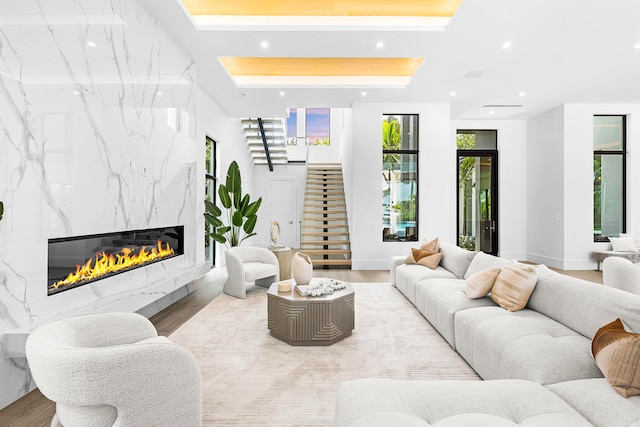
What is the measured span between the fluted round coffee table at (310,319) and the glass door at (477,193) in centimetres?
599

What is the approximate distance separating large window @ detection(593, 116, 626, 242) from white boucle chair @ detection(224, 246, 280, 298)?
661 centimetres

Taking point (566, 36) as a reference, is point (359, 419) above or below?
below

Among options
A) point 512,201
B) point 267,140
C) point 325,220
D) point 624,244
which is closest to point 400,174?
point 325,220

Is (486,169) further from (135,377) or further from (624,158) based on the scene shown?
(135,377)

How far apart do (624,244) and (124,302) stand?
8.25 meters

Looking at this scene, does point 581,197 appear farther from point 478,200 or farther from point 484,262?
point 484,262

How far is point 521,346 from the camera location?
6.62 ft

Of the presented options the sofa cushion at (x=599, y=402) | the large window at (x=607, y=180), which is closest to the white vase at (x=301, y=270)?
the sofa cushion at (x=599, y=402)

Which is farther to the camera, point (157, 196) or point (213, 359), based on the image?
point (157, 196)

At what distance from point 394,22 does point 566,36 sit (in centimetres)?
217

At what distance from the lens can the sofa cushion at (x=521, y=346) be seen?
1.79 m

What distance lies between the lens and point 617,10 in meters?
3.81

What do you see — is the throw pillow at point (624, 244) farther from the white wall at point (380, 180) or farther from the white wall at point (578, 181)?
the white wall at point (380, 180)

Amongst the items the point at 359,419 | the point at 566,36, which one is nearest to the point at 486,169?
the point at 566,36
